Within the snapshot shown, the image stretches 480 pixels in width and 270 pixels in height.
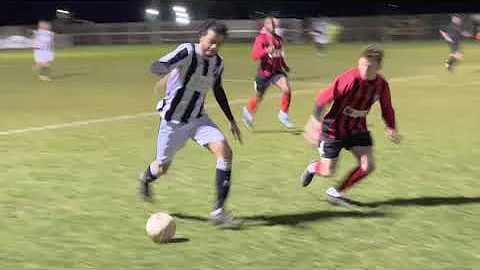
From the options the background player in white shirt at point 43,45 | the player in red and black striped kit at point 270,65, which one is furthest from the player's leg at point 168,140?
the background player in white shirt at point 43,45

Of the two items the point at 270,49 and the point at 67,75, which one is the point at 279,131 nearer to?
the point at 270,49

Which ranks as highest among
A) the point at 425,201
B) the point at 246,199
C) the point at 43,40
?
the point at 425,201

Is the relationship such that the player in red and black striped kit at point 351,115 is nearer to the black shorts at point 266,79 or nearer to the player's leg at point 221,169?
the player's leg at point 221,169

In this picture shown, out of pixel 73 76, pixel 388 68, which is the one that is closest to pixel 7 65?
pixel 73 76

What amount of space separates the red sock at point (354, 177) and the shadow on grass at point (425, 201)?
0.73ft

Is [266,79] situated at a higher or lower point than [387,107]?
lower

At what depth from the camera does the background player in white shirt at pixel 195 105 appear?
237 inches

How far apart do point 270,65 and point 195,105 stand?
18.8ft

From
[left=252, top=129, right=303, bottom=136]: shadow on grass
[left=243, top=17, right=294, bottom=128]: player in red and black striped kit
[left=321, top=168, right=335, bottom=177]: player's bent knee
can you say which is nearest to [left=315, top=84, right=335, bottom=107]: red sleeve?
[left=321, top=168, right=335, bottom=177]: player's bent knee

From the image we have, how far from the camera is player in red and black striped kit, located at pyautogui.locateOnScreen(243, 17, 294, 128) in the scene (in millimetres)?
11641

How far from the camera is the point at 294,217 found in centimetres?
654

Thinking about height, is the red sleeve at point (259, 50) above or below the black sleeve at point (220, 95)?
below

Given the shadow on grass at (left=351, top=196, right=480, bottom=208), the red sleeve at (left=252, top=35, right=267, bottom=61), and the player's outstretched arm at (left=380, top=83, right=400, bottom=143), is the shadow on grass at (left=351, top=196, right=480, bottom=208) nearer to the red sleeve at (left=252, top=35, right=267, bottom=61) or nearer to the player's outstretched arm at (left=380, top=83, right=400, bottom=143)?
the player's outstretched arm at (left=380, top=83, right=400, bottom=143)

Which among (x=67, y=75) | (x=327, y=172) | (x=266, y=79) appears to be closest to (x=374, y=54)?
(x=327, y=172)
